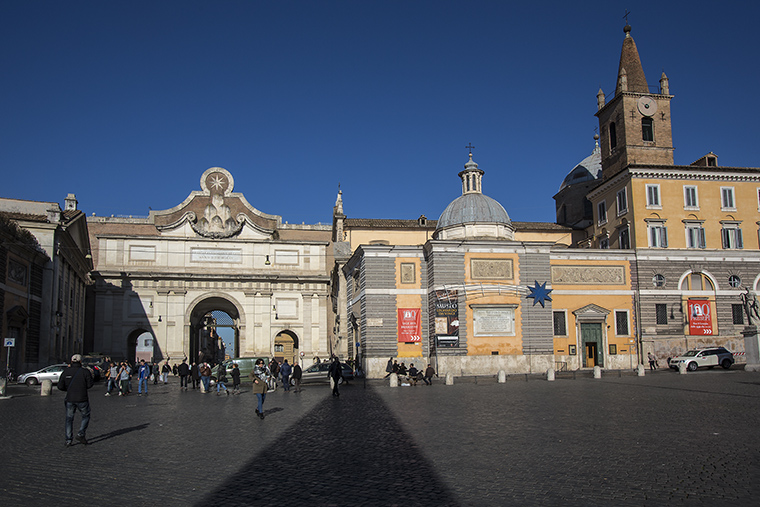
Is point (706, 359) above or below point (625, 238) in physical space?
below

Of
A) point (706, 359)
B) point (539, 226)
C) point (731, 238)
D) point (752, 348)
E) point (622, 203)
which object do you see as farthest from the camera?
point (539, 226)

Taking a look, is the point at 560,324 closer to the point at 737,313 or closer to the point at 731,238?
the point at 737,313

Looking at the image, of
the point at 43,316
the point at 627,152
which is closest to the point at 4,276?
the point at 43,316

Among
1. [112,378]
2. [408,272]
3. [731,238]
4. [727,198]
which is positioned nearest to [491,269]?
[408,272]

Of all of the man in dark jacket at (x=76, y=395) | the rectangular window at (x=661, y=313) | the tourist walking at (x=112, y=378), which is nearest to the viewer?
the man in dark jacket at (x=76, y=395)

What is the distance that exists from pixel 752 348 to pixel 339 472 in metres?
28.4

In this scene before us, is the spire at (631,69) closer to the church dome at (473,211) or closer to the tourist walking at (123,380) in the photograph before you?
the church dome at (473,211)

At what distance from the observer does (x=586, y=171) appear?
186 ft

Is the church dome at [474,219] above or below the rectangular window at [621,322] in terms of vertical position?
above

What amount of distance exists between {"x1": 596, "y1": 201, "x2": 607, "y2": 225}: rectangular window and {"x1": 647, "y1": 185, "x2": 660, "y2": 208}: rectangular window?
3.91m

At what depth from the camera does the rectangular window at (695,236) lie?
129 ft

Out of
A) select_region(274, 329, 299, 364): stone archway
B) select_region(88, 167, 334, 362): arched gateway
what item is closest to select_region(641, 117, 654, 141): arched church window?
select_region(88, 167, 334, 362): arched gateway

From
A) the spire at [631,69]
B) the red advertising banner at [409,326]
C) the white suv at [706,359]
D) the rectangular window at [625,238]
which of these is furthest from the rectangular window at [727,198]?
the red advertising banner at [409,326]

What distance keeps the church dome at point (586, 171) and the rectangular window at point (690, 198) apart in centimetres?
1585
